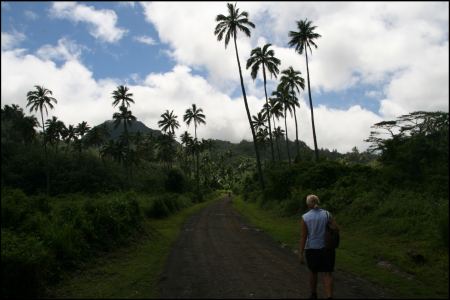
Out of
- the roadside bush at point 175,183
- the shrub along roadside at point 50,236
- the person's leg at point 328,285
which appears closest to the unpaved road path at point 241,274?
→ the person's leg at point 328,285

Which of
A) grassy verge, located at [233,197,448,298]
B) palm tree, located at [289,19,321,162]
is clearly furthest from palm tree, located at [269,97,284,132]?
grassy verge, located at [233,197,448,298]

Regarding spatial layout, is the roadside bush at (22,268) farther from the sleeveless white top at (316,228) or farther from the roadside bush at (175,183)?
the roadside bush at (175,183)

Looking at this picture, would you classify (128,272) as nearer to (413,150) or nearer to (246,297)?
(246,297)

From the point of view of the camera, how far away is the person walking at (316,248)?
8414 mm

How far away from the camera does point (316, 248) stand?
8.49 meters

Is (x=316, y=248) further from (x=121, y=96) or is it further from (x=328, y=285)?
(x=121, y=96)

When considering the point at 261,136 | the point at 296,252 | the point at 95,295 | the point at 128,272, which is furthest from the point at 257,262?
the point at 261,136

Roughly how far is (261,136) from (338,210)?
56120 millimetres

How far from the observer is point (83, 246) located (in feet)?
48.2

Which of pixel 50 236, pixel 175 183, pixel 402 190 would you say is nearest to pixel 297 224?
pixel 402 190

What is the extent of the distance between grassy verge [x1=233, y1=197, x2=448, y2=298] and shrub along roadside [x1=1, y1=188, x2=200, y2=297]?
25.3 feet

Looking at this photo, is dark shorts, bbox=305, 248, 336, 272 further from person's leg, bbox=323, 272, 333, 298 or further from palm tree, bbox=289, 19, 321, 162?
palm tree, bbox=289, 19, 321, 162

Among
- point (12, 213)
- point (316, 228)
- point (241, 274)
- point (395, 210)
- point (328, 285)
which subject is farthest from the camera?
point (395, 210)

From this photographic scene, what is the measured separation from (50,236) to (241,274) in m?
6.35
